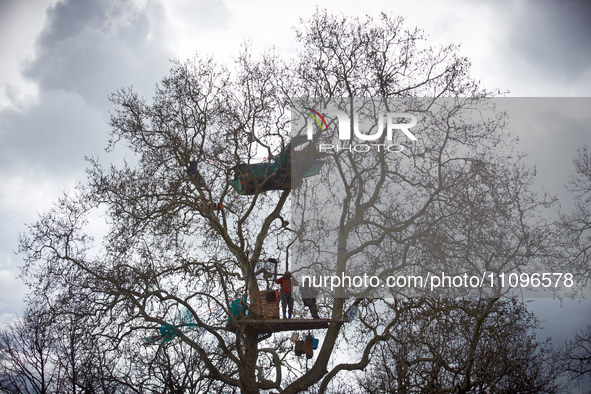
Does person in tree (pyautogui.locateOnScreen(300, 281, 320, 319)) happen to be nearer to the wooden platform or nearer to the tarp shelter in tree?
the wooden platform

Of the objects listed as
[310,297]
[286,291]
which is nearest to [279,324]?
[286,291]

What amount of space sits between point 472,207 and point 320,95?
14.8ft

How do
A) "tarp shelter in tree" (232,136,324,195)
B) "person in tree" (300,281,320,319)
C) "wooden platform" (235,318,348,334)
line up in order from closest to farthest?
1. "wooden platform" (235,318,348,334)
2. "person in tree" (300,281,320,319)
3. "tarp shelter in tree" (232,136,324,195)

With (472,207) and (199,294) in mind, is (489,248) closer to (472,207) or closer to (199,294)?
(472,207)

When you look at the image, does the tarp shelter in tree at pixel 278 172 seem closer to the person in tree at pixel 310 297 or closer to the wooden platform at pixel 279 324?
the person in tree at pixel 310 297

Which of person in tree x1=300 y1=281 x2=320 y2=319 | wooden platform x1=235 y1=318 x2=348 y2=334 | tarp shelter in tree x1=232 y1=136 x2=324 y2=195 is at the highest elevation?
tarp shelter in tree x1=232 y1=136 x2=324 y2=195

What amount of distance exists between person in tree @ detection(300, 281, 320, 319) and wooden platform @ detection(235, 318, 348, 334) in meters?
0.45

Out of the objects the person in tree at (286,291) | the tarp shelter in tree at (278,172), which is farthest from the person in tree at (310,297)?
the tarp shelter in tree at (278,172)

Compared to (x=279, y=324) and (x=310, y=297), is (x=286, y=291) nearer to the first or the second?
(x=310, y=297)

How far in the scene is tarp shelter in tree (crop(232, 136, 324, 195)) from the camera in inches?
456

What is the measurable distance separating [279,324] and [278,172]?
383 cm

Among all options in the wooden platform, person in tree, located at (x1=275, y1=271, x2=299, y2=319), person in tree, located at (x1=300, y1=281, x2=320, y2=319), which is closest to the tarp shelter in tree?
person in tree, located at (x1=275, y1=271, x2=299, y2=319)

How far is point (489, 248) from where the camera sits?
1102cm

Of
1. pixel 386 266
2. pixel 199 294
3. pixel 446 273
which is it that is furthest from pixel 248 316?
pixel 446 273
